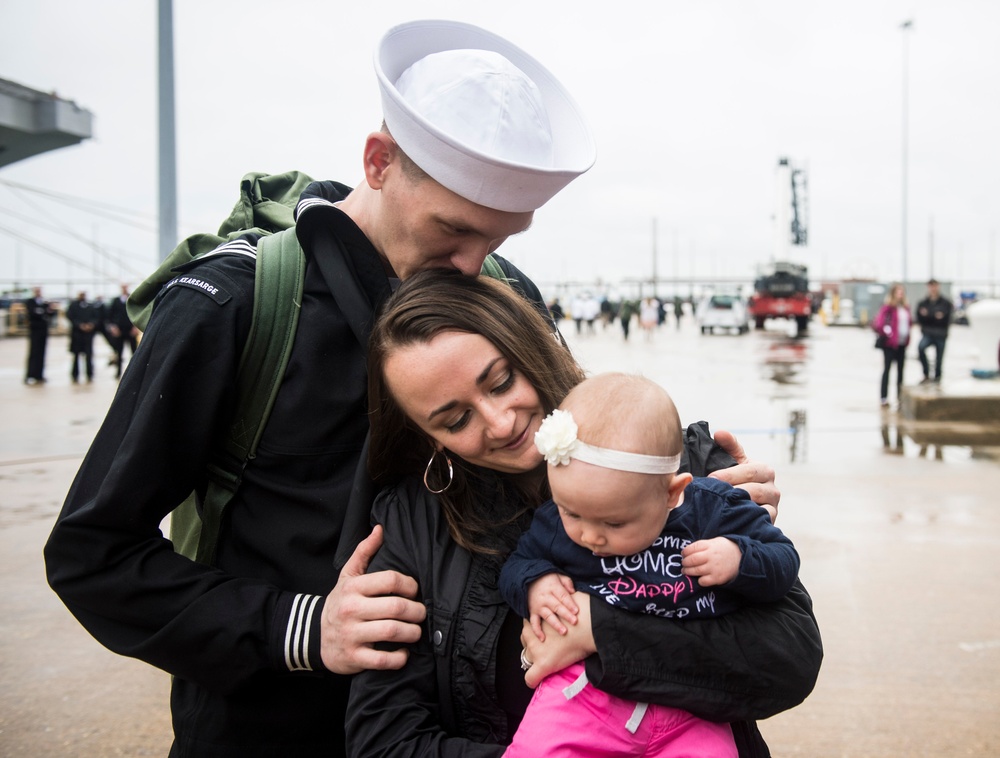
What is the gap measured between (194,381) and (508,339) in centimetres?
60

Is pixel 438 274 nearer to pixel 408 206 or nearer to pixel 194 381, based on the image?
pixel 408 206

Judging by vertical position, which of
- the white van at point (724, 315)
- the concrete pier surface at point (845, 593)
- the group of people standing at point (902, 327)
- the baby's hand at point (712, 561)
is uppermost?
the white van at point (724, 315)

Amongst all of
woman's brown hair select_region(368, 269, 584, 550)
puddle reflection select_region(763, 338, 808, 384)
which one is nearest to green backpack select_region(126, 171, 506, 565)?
woman's brown hair select_region(368, 269, 584, 550)

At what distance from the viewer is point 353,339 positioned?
1.82 m

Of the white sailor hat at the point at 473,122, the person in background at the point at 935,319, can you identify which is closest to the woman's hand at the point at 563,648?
the white sailor hat at the point at 473,122

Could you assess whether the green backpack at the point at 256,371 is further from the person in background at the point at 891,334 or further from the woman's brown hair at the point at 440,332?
the person in background at the point at 891,334

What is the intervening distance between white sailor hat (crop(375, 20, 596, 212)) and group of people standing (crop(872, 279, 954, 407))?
1170 centimetres

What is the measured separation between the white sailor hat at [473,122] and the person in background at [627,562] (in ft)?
1.51

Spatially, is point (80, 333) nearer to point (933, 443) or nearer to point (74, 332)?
point (74, 332)

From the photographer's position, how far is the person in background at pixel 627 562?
4.91 ft

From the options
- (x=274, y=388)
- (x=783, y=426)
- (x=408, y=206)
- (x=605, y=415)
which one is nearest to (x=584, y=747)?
(x=605, y=415)

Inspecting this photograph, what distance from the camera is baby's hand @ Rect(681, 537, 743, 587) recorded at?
1.47 meters

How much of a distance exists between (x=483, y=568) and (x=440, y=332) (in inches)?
18.4

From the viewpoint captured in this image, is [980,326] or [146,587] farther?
[980,326]
